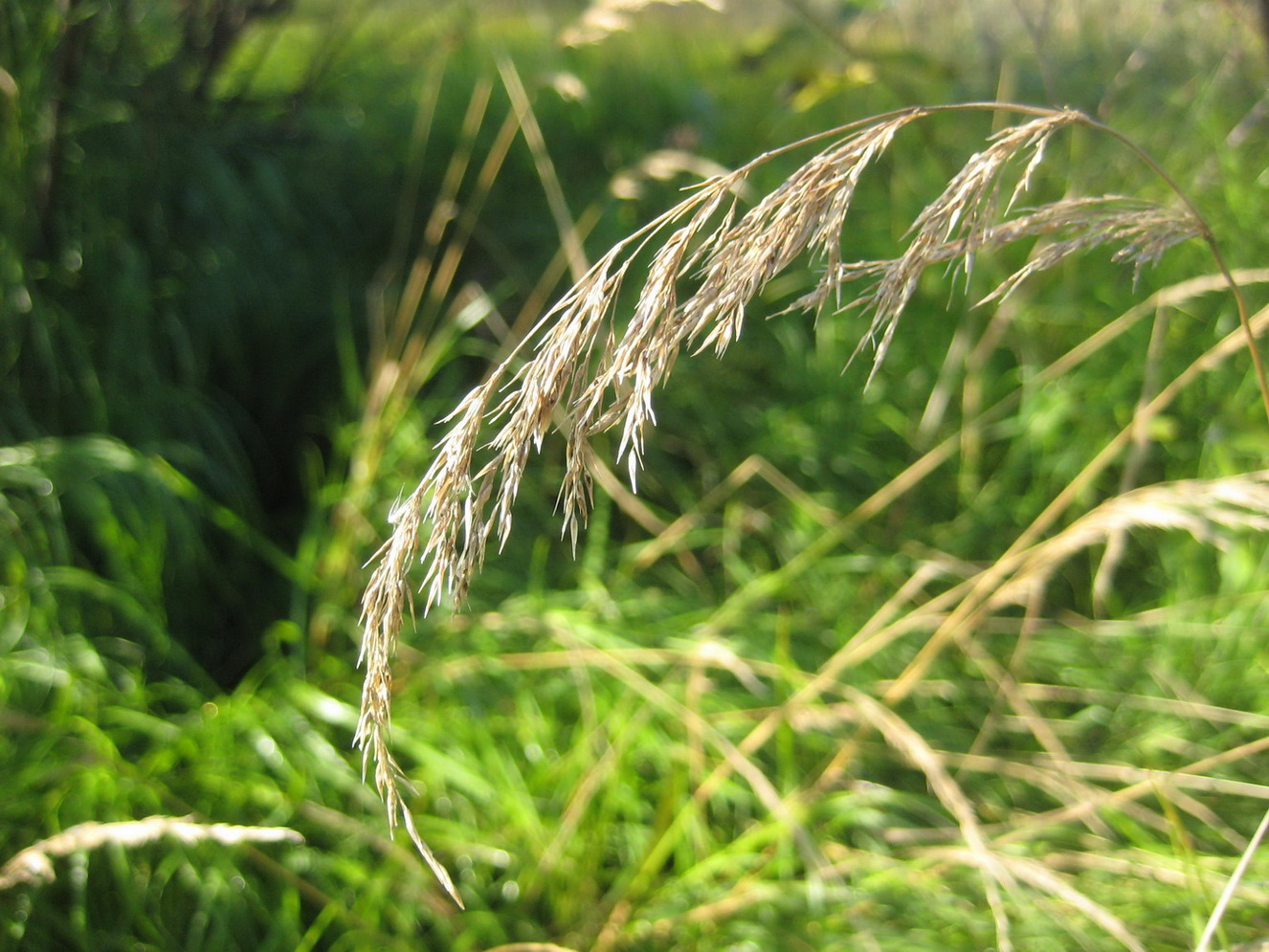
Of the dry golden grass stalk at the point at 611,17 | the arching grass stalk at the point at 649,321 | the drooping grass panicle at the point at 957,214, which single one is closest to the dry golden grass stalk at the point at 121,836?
the arching grass stalk at the point at 649,321

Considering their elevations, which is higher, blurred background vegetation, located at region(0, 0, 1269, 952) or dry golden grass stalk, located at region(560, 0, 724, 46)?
dry golden grass stalk, located at region(560, 0, 724, 46)

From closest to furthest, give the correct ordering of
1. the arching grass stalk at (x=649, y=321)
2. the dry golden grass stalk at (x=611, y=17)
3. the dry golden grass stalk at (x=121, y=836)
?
the arching grass stalk at (x=649, y=321)
the dry golden grass stalk at (x=121, y=836)
the dry golden grass stalk at (x=611, y=17)

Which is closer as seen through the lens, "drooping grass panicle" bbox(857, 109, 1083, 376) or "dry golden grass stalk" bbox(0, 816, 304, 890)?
"drooping grass panicle" bbox(857, 109, 1083, 376)

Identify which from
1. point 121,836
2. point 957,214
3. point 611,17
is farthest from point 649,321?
point 611,17

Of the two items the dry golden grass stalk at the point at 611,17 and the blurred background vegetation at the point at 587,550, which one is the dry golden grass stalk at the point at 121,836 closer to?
the blurred background vegetation at the point at 587,550

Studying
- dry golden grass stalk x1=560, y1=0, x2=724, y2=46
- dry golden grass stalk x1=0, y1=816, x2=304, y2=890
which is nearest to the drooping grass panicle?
dry golden grass stalk x1=0, y1=816, x2=304, y2=890

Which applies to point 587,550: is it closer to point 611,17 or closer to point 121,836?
point 611,17

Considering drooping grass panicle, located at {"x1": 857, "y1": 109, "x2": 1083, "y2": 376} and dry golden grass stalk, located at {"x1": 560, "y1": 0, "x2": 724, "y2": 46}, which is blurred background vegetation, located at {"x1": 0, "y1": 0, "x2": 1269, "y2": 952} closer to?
dry golden grass stalk, located at {"x1": 560, "y1": 0, "x2": 724, "y2": 46}

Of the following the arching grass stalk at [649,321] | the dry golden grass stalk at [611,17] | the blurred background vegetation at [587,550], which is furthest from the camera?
the dry golden grass stalk at [611,17]

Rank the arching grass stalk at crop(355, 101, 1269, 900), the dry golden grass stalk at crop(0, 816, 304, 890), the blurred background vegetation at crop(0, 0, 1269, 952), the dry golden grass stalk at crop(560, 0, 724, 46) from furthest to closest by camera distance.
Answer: the dry golden grass stalk at crop(560, 0, 724, 46) < the blurred background vegetation at crop(0, 0, 1269, 952) < the dry golden grass stalk at crop(0, 816, 304, 890) < the arching grass stalk at crop(355, 101, 1269, 900)
